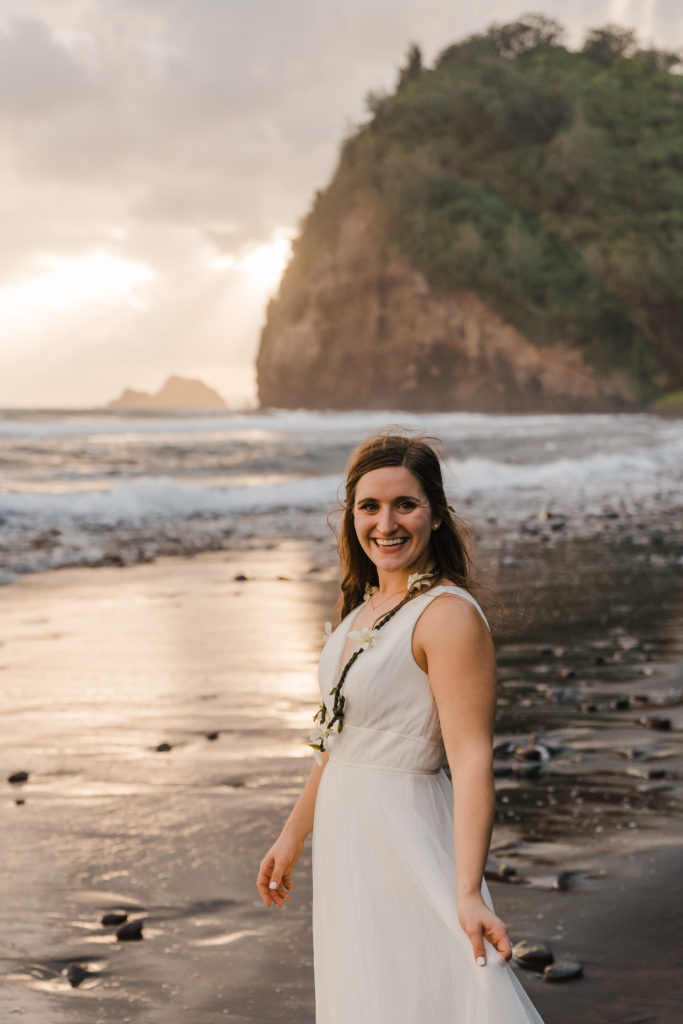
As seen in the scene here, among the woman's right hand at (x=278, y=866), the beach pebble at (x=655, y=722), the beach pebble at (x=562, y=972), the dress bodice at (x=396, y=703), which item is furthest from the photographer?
the beach pebble at (x=655, y=722)

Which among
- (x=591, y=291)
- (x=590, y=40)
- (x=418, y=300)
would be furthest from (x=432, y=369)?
(x=590, y=40)

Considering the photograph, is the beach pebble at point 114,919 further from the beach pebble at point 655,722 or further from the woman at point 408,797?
the beach pebble at point 655,722

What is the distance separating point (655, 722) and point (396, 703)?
13.5 ft

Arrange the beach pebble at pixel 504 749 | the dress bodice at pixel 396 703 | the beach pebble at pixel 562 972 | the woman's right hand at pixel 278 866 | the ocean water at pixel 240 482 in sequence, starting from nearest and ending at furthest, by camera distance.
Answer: the dress bodice at pixel 396 703 → the woman's right hand at pixel 278 866 → the beach pebble at pixel 562 972 → the beach pebble at pixel 504 749 → the ocean water at pixel 240 482

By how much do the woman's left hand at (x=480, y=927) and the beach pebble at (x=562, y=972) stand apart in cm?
145

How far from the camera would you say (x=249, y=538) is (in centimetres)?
1564

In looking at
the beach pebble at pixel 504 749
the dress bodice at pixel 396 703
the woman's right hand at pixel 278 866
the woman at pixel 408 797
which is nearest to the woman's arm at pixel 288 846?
the woman's right hand at pixel 278 866

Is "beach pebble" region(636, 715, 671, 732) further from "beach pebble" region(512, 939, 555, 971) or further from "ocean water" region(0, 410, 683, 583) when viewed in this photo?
"beach pebble" region(512, 939, 555, 971)

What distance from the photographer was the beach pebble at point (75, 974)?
3342mm

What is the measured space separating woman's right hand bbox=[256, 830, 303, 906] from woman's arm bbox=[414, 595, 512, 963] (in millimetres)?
621

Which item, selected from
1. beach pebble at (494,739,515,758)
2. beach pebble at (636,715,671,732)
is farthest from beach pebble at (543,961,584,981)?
beach pebble at (636,715,671,732)

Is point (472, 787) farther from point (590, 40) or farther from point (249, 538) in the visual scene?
point (590, 40)

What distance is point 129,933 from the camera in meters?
3.63

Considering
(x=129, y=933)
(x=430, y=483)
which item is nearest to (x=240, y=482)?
(x=129, y=933)
